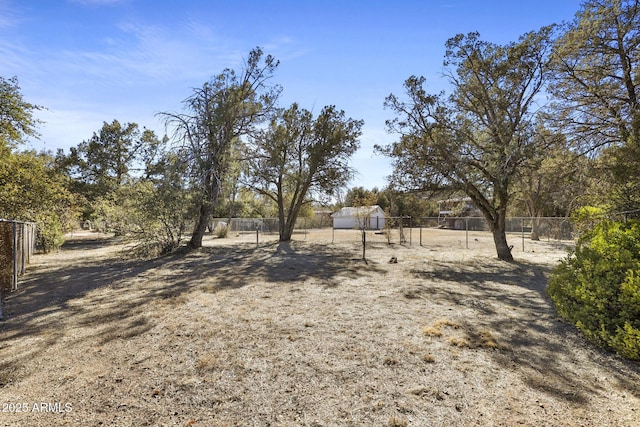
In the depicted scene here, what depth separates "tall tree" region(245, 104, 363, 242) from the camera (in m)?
19.8

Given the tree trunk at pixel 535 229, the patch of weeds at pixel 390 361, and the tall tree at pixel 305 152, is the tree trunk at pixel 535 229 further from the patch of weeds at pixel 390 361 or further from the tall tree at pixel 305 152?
the patch of weeds at pixel 390 361

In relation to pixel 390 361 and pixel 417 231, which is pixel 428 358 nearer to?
pixel 390 361

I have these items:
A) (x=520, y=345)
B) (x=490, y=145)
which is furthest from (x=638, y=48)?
(x=520, y=345)

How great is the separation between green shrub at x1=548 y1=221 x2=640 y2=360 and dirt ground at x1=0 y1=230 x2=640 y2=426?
246 mm

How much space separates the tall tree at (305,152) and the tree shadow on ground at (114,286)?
814 cm

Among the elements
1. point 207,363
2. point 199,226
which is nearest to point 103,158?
point 199,226

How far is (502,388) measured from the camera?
3014 mm

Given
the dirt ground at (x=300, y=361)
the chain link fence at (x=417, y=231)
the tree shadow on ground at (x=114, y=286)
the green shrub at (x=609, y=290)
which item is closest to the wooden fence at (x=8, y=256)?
the tree shadow on ground at (x=114, y=286)

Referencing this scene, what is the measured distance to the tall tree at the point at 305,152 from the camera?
65.1 feet

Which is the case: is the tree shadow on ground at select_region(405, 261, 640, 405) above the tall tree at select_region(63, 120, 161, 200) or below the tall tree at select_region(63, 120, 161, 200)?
below

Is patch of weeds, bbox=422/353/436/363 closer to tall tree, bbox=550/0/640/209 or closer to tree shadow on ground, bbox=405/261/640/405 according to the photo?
tree shadow on ground, bbox=405/261/640/405

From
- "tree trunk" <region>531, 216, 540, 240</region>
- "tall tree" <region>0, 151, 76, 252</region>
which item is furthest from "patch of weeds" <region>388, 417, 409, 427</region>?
"tree trunk" <region>531, 216, 540, 240</region>

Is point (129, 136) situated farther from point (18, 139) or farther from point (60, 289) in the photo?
point (60, 289)

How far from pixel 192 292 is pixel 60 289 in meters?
2.91
